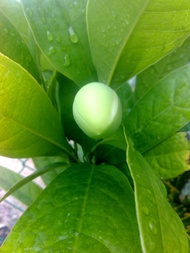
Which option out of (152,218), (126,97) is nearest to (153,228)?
(152,218)

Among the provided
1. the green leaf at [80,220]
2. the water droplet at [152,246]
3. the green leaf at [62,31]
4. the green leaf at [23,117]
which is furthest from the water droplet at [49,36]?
the water droplet at [152,246]

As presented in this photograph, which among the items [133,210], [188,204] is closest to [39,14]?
[133,210]

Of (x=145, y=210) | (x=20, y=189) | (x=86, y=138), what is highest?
(x=145, y=210)

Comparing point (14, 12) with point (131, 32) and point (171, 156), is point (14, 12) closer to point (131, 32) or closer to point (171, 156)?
point (131, 32)

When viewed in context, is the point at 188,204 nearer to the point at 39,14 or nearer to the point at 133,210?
the point at 133,210

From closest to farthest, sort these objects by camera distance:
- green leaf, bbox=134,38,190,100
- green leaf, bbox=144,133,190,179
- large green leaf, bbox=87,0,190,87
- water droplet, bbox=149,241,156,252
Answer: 1. water droplet, bbox=149,241,156,252
2. large green leaf, bbox=87,0,190,87
3. green leaf, bbox=144,133,190,179
4. green leaf, bbox=134,38,190,100

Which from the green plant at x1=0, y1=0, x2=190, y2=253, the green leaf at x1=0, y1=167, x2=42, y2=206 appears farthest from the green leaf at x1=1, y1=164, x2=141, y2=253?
the green leaf at x1=0, y1=167, x2=42, y2=206

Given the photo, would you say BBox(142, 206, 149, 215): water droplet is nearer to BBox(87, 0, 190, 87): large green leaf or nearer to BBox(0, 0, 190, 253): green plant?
BBox(0, 0, 190, 253): green plant

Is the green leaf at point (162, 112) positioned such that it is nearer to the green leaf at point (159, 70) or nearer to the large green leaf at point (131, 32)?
the large green leaf at point (131, 32)

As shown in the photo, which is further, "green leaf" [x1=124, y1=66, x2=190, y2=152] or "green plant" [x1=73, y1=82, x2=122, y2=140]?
"green leaf" [x1=124, y1=66, x2=190, y2=152]
